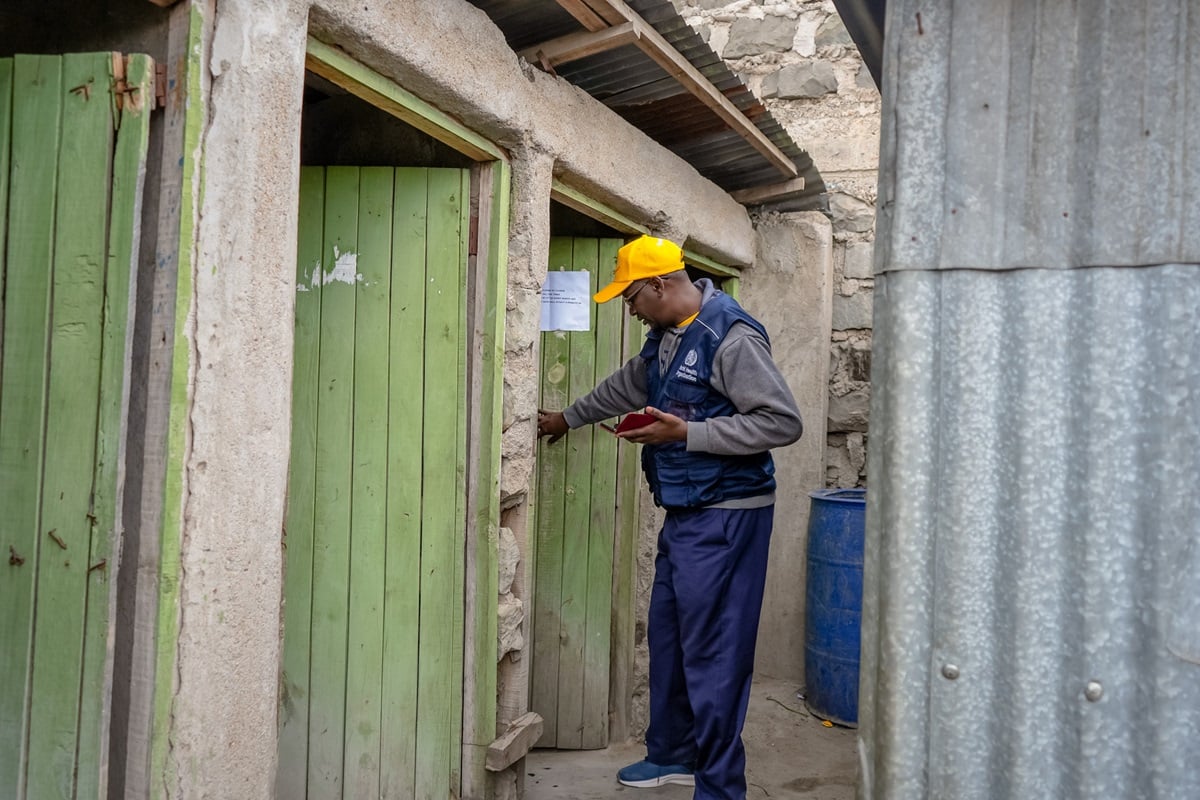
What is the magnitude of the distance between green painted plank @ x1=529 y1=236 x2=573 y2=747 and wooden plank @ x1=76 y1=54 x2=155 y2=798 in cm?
252

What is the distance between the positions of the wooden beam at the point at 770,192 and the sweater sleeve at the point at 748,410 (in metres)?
2.17

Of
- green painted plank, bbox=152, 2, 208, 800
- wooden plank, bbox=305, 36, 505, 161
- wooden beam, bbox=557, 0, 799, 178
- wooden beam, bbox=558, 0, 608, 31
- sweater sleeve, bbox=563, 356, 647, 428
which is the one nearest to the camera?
green painted plank, bbox=152, 2, 208, 800

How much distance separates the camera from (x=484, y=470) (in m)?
3.22

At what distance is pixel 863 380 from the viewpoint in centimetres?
561

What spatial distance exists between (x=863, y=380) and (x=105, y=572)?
14.5 ft

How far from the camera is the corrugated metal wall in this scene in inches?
58.4

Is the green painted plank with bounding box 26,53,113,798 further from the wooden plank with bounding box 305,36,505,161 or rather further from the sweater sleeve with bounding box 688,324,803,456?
the sweater sleeve with bounding box 688,324,803,456

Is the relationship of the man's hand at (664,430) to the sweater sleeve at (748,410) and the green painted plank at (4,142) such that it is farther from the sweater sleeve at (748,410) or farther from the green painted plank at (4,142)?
the green painted plank at (4,142)

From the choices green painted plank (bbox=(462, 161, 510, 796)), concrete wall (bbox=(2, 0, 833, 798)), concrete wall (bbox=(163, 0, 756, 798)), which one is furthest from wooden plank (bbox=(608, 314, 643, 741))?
concrete wall (bbox=(163, 0, 756, 798))

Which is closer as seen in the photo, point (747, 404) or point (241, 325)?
point (241, 325)

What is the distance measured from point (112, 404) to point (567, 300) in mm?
2510

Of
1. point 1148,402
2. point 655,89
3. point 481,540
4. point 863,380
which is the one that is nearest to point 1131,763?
point 1148,402

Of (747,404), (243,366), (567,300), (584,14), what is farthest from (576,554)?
(243,366)

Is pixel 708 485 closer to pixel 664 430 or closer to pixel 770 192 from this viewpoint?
pixel 664 430
